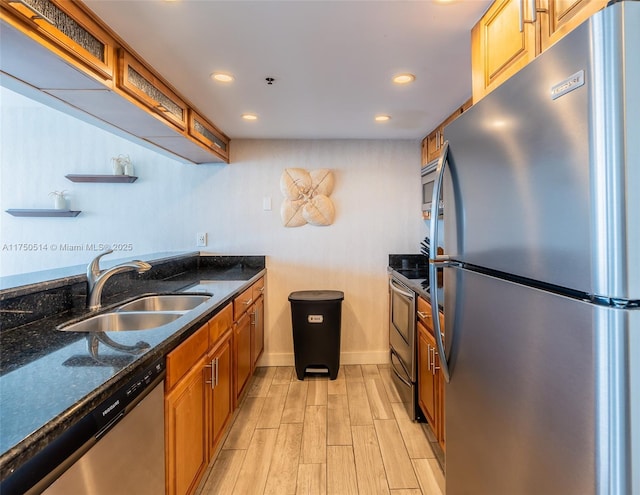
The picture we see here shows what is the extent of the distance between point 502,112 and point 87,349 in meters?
1.43

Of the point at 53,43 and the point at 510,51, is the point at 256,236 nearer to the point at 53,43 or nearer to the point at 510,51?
the point at 53,43

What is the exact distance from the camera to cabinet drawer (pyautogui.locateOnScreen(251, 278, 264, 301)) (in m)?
2.78

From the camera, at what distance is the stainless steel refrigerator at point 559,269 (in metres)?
0.58

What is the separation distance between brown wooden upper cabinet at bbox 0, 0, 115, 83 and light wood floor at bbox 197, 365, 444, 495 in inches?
78.7

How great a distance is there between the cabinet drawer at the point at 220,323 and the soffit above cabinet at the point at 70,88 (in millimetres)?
1157

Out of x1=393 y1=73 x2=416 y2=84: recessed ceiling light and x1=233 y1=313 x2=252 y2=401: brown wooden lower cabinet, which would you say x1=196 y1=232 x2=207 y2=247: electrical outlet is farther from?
x1=393 y1=73 x2=416 y2=84: recessed ceiling light

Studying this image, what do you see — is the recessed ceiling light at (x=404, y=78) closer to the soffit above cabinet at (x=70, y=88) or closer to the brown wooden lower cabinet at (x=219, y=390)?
the soffit above cabinet at (x=70, y=88)

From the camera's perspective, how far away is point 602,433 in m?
0.60

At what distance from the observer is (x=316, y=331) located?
2896 millimetres

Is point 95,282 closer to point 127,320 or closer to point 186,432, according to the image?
point 127,320

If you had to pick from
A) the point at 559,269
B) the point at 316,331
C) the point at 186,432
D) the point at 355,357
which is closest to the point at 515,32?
the point at 559,269

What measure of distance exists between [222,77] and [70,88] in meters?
0.74

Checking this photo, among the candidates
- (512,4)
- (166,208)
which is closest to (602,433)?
(512,4)

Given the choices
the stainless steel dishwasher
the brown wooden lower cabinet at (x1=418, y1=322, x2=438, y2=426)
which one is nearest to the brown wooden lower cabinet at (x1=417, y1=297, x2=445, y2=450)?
the brown wooden lower cabinet at (x1=418, y1=322, x2=438, y2=426)
